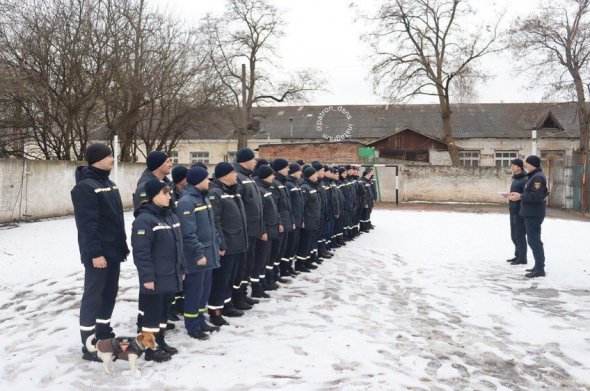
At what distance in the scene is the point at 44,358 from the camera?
15.4 ft

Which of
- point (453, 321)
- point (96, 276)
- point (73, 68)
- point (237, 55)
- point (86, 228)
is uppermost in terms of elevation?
point (237, 55)

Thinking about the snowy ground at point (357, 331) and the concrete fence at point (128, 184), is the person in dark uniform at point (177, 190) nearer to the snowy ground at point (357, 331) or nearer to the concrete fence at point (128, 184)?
the snowy ground at point (357, 331)

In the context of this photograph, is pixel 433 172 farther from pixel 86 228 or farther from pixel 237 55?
pixel 86 228

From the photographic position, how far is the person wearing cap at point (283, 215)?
25.2ft

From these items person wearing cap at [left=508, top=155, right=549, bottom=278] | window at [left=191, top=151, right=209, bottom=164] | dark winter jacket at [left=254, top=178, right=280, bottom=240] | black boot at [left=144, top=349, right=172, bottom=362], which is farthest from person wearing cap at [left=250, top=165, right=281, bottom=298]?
window at [left=191, top=151, right=209, bottom=164]

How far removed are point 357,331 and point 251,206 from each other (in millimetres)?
2033

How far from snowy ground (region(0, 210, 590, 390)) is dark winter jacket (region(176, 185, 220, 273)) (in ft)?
2.67

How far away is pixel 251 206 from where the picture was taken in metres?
6.56

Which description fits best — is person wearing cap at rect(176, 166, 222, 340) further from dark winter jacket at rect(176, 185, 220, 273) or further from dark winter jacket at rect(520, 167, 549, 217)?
dark winter jacket at rect(520, 167, 549, 217)

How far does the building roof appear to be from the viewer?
132ft

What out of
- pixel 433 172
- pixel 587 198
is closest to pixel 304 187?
pixel 587 198

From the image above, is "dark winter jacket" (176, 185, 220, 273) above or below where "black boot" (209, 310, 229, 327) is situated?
above

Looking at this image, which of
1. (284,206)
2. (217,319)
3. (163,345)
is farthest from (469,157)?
(163,345)

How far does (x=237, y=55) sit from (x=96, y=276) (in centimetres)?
3337
